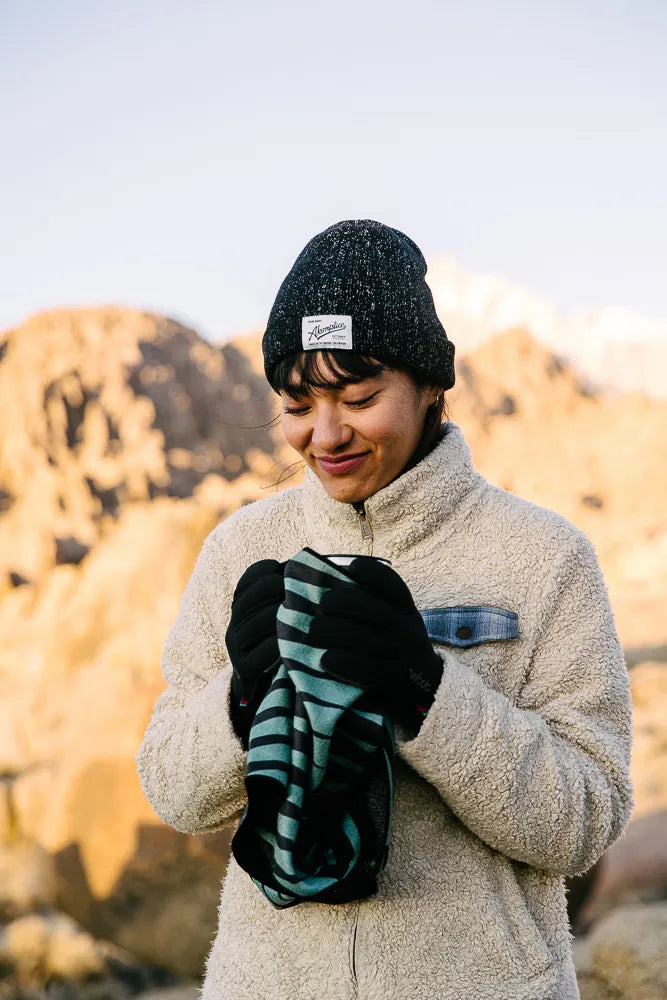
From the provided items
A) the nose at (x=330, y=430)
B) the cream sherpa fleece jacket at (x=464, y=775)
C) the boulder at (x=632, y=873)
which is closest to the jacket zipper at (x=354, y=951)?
the cream sherpa fleece jacket at (x=464, y=775)

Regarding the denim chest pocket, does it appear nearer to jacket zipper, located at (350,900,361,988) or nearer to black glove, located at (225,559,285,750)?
black glove, located at (225,559,285,750)

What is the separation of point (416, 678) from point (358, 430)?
329 mm

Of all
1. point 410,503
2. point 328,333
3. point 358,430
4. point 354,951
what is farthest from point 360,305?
point 354,951

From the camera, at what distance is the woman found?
1.13m

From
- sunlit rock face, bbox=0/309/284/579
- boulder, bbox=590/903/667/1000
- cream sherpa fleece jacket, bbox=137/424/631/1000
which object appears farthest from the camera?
sunlit rock face, bbox=0/309/284/579

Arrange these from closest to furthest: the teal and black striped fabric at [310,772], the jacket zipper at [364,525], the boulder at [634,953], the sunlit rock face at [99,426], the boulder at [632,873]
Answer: the teal and black striped fabric at [310,772] → the jacket zipper at [364,525] → the boulder at [634,953] → the boulder at [632,873] → the sunlit rock face at [99,426]

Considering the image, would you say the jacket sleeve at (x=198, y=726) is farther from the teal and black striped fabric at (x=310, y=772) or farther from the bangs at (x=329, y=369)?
the bangs at (x=329, y=369)

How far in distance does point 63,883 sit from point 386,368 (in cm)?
365

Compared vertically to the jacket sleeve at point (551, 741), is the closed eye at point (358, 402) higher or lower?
higher

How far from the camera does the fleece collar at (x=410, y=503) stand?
1.33m

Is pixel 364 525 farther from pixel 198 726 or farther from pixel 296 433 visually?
pixel 198 726

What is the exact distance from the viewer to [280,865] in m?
1.06

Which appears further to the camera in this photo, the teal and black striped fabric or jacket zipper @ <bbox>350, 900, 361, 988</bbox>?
jacket zipper @ <bbox>350, 900, 361, 988</bbox>

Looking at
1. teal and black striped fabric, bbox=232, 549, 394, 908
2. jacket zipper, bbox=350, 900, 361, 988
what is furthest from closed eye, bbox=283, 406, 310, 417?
jacket zipper, bbox=350, 900, 361, 988
